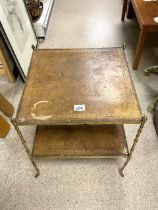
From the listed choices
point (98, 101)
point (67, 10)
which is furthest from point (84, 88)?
point (67, 10)

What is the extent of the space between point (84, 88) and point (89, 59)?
240 mm

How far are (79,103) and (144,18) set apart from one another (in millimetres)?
1058

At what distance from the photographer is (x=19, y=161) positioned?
1.32m

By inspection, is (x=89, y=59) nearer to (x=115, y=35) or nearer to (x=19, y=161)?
(x=19, y=161)

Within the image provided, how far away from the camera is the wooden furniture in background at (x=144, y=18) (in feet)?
5.05

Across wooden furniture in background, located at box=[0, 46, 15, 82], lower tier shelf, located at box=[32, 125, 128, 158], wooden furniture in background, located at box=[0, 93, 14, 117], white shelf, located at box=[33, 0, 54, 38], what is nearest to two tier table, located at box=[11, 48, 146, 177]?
lower tier shelf, located at box=[32, 125, 128, 158]

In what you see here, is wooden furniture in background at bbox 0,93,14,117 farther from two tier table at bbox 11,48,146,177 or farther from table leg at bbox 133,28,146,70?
table leg at bbox 133,28,146,70

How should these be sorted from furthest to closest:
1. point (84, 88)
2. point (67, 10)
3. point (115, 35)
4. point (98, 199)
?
1. point (67, 10)
2. point (115, 35)
3. point (98, 199)
4. point (84, 88)


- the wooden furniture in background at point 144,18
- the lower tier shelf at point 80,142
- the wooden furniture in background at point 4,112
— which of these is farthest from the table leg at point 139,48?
the wooden furniture in background at point 4,112

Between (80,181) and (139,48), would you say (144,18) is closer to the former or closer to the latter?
(139,48)

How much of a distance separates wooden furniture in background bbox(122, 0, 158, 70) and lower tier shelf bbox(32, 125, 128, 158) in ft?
2.77

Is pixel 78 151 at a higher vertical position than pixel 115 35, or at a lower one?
higher

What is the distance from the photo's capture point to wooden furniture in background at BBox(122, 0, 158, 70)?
1.54 metres

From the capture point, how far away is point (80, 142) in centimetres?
117
